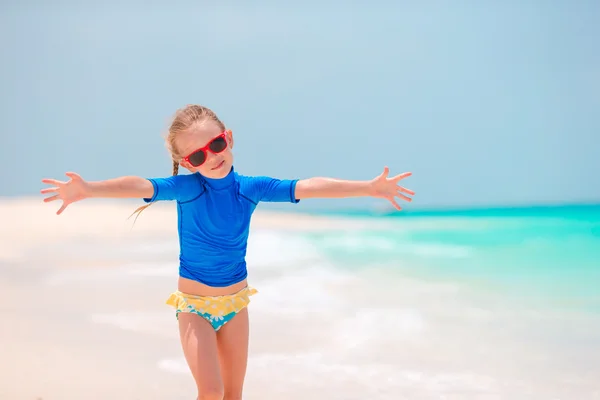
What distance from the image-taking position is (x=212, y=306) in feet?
9.57

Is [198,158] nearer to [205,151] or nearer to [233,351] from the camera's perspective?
[205,151]

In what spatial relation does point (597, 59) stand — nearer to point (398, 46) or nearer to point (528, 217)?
point (398, 46)

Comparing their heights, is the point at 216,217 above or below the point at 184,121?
below

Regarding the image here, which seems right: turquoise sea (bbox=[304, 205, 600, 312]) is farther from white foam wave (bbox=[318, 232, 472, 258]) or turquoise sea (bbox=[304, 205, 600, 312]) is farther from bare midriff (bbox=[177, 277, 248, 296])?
bare midriff (bbox=[177, 277, 248, 296])

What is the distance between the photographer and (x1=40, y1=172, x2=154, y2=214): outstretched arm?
264cm

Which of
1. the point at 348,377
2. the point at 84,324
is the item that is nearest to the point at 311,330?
the point at 348,377

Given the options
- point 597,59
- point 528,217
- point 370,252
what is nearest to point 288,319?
point 370,252

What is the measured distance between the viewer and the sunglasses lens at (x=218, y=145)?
286cm

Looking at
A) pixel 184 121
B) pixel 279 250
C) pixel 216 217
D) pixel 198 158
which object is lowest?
pixel 279 250

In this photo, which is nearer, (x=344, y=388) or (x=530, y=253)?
(x=344, y=388)

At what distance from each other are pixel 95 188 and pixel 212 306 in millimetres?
670

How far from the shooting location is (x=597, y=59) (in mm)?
20078

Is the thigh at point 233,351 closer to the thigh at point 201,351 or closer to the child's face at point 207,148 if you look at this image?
the thigh at point 201,351

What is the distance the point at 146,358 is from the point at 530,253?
6623 millimetres
